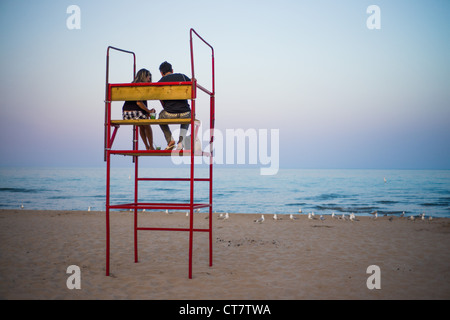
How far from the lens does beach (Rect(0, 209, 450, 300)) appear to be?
560 cm

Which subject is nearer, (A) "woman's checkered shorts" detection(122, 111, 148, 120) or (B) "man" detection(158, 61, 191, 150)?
(B) "man" detection(158, 61, 191, 150)

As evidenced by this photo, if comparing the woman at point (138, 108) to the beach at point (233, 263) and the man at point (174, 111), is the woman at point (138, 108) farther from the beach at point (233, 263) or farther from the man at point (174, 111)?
the beach at point (233, 263)

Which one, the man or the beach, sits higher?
the man

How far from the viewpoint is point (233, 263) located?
24.8ft

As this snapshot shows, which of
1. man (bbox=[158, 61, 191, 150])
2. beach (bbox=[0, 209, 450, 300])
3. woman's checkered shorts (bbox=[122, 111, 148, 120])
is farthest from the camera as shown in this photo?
woman's checkered shorts (bbox=[122, 111, 148, 120])

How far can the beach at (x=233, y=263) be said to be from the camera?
560cm

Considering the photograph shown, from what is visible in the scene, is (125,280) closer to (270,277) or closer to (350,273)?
(270,277)
